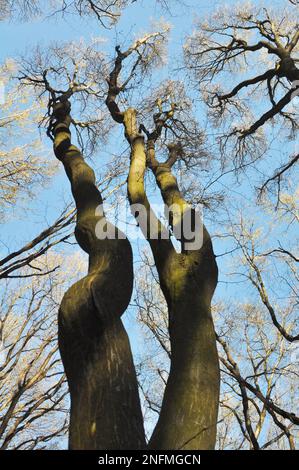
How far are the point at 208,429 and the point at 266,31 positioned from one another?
15.8 ft

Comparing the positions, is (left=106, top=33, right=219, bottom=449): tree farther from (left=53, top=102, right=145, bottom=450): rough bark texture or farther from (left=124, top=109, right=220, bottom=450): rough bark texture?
(left=53, top=102, right=145, bottom=450): rough bark texture

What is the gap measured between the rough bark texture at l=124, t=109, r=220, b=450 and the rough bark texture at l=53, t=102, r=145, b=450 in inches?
7.1

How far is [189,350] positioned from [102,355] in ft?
1.57

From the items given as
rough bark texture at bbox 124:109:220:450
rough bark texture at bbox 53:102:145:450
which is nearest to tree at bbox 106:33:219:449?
rough bark texture at bbox 124:109:220:450

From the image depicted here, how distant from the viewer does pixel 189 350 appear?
2.58 m

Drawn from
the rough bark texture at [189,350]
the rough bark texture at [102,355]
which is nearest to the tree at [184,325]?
the rough bark texture at [189,350]

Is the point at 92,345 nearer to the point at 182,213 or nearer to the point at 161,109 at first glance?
the point at 182,213

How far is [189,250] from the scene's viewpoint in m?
3.07

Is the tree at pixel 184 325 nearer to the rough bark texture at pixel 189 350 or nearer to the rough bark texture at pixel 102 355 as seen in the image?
the rough bark texture at pixel 189 350

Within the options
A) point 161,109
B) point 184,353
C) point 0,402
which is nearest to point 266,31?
point 161,109

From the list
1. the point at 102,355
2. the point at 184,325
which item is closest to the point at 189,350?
the point at 184,325

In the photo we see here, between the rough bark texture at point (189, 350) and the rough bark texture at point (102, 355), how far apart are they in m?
0.18

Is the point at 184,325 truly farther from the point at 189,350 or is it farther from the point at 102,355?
the point at 102,355
